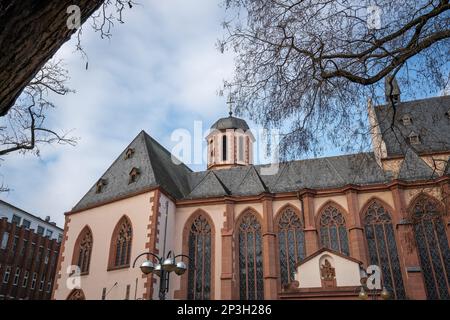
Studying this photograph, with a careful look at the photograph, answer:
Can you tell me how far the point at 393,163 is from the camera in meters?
22.3

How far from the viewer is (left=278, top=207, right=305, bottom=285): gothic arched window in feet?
66.2

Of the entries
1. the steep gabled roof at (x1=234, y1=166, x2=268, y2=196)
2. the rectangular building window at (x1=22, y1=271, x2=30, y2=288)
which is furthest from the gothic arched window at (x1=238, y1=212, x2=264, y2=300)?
the rectangular building window at (x1=22, y1=271, x2=30, y2=288)

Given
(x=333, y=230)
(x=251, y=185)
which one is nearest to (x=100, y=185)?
(x=251, y=185)

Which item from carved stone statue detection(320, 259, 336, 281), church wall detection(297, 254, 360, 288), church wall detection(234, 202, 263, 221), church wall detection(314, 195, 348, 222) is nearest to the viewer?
church wall detection(297, 254, 360, 288)

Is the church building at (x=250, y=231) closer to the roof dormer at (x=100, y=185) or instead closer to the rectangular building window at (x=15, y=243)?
the roof dormer at (x=100, y=185)

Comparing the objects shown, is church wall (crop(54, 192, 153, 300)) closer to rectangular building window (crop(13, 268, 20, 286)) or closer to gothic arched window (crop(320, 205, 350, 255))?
gothic arched window (crop(320, 205, 350, 255))

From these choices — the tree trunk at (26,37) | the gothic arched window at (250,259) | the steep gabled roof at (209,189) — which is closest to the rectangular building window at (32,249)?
the steep gabled roof at (209,189)

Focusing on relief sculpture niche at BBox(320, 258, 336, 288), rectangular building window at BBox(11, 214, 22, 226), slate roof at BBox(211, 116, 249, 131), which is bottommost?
relief sculpture niche at BBox(320, 258, 336, 288)

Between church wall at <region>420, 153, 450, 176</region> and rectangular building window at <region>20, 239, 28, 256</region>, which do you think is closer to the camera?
church wall at <region>420, 153, 450, 176</region>

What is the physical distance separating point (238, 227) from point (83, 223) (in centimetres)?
884

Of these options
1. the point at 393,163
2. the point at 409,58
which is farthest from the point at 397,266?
the point at 409,58

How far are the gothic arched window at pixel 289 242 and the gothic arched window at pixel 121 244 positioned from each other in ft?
25.8

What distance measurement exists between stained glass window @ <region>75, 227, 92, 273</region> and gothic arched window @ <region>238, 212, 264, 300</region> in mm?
8300

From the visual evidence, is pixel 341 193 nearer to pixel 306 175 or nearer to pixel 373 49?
pixel 306 175
